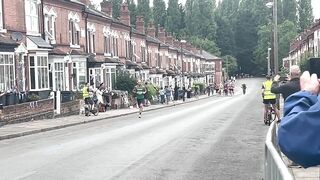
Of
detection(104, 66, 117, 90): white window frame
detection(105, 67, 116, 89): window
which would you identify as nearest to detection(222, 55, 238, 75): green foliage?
detection(105, 67, 116, 89): window

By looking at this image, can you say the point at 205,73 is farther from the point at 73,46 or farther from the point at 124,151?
the point at 124,151

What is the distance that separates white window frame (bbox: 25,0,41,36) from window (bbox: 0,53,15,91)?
3770 mm

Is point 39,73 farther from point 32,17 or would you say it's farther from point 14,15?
point 14,15

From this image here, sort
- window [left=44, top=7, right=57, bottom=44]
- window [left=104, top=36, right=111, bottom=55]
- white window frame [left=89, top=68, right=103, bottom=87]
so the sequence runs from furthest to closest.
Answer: window [left=104, top=36, right=111, bottom=55] < white window frame [left=89, top=68, right=103, bottom=87] < window [left=44, top=7, right=57, bottom=44]

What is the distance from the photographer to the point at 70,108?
32531 mm

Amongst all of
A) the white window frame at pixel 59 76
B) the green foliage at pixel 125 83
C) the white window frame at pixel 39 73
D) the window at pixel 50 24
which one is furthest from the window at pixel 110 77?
the white window frame at pixel 39 73

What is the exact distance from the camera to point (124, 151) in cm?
1322

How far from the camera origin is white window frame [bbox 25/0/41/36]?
3190 centimetres

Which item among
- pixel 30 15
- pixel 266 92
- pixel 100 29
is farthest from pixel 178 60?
pixel 266 92

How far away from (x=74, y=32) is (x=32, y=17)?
8.40 m

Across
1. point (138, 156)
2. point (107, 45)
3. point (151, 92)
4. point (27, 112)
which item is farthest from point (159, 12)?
point (138, 156)

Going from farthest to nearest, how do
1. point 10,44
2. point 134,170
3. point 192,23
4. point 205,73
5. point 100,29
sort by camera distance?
point 192,23 < point 205,73 < point 100,29 < point 10,44 < point 134,170

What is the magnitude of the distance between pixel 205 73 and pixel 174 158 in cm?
11137

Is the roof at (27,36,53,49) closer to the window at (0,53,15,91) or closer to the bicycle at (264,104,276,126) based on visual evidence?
the window at (0,53,15,91)
